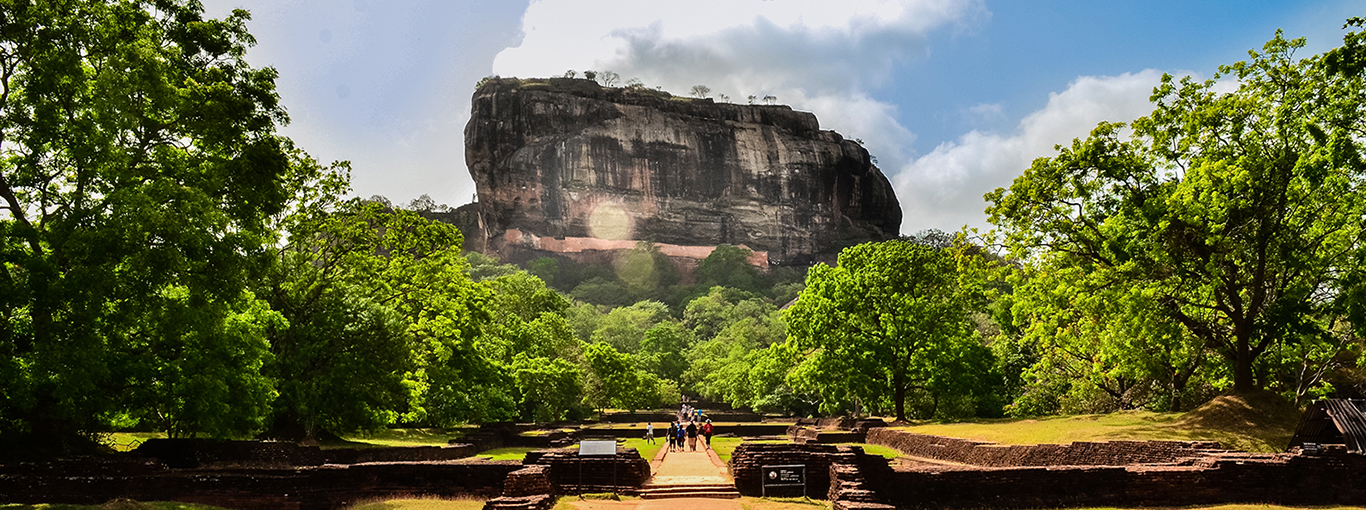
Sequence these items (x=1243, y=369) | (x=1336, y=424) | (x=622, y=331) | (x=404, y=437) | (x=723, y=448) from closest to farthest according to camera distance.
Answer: (x=1336, y=424)
(x=1243, y=369)
(x=723, y=448)
(x=404, y=437)
(x=622, y=331)

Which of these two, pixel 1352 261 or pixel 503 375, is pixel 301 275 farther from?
pixel 1352 261

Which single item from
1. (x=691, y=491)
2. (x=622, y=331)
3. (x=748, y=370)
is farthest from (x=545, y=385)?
(x=622, y=331)

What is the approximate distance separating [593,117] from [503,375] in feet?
346

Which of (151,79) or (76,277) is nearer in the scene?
(76,277)

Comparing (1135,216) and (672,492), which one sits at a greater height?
(1135,216)

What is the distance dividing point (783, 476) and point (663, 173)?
413 ft

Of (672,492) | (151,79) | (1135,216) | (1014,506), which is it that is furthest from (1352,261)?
(151,79)

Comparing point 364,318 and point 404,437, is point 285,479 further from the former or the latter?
point 404,437

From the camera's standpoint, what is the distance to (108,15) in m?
15.4

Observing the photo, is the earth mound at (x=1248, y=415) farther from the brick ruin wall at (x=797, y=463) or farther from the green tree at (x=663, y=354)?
the green tree at (x=663, y=354)

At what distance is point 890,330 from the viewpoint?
3300 centimetres

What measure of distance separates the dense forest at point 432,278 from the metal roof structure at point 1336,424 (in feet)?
9.14

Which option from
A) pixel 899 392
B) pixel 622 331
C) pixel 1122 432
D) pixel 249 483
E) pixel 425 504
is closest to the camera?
pixel 249 483

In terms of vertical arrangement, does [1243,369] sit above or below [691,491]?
above
